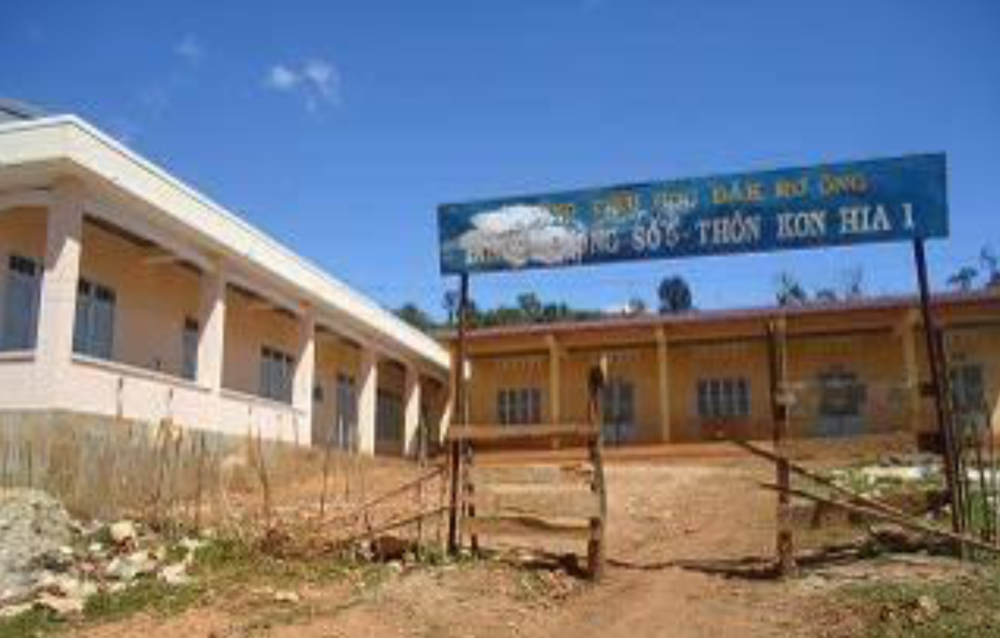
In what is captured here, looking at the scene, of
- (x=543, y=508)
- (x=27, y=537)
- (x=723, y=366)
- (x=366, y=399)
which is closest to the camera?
(x=27, y=537)

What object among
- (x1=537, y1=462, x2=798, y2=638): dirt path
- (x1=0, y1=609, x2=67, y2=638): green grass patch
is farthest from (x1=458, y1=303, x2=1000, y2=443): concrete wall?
(x1=0, y1=609, x2=67, y2=638): green grass patch

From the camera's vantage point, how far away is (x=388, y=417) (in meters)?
32.6

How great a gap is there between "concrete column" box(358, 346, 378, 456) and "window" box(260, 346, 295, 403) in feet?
7.41

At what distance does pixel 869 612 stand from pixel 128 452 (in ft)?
31.3

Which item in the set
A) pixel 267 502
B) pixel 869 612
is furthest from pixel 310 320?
pixel 869 612

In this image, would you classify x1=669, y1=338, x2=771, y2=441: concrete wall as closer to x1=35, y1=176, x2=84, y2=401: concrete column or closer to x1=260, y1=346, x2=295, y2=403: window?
x1=260, y1=346, x2=295, y2=403: window

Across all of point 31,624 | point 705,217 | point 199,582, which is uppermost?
point 705,217

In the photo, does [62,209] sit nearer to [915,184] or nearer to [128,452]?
[128,452]

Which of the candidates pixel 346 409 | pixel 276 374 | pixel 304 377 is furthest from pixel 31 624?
pixel 346 409

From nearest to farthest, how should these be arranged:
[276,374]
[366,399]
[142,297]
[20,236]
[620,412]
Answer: [20,236] < [142,297] < [276,374] < [366,399] < [620,412]

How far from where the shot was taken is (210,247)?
19.8m

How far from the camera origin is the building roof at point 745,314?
26.3 meters

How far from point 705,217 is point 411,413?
20.5 meters

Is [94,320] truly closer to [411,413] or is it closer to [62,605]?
[62,605]
